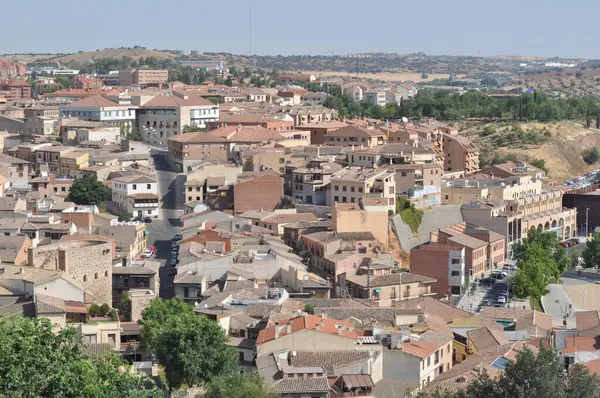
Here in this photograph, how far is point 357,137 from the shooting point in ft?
129

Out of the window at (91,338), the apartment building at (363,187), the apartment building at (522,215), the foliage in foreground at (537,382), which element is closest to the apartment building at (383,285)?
the apartment building at (363,187)

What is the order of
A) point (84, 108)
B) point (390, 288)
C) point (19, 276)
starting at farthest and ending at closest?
point (84, 108) < point (390, 288) < point (19, 276)

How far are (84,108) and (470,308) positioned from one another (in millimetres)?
26610

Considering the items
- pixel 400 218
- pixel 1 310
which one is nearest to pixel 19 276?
pixel 1 310

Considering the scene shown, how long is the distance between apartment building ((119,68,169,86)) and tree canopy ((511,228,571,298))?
47.1m

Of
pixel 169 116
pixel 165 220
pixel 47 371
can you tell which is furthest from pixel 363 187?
pixel 47 371

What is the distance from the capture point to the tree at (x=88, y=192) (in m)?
32.0

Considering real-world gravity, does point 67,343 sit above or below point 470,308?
above

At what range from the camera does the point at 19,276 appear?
739 inches

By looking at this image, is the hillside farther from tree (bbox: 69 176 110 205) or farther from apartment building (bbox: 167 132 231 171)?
tree (bbox: 69 176 110 205)

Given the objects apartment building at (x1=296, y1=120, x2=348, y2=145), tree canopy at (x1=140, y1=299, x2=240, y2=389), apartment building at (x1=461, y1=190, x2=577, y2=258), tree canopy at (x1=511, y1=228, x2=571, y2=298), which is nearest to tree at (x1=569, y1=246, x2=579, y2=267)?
tree canopy at (x1=511, y1=228, x2=571, y2=298)

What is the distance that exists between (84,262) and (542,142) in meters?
33.1

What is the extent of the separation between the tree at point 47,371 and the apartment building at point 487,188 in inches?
869

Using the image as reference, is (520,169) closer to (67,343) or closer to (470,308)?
(470,308)
